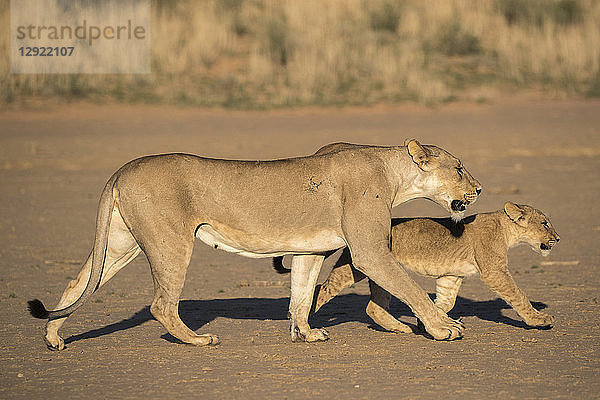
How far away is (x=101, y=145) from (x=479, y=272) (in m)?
16.1

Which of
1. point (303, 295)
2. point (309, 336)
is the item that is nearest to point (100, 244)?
point (303, 295)

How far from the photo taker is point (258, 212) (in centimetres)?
830

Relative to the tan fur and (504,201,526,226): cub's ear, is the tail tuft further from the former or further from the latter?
(504,201,526,226): cub's ear

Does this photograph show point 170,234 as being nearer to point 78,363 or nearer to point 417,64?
point 78,363

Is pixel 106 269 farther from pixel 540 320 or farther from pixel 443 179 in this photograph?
pixel 540 320

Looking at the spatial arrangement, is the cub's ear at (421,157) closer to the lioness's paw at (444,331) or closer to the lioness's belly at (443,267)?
the lioness's belly at (443,267)

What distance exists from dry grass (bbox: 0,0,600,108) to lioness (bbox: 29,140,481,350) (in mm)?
19757

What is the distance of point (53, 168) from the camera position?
21.5 meters

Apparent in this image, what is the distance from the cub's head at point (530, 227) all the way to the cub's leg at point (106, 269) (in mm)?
3289

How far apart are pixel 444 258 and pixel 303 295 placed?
4.13 feet

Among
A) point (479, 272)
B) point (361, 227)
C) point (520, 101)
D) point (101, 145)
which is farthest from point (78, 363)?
point (520, 101)

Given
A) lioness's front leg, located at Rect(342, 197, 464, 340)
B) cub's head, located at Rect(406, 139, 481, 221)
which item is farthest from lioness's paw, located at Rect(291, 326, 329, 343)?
cub's head, located at Rect(406, 139, 481, 221)

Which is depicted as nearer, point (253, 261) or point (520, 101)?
point (253, 261)

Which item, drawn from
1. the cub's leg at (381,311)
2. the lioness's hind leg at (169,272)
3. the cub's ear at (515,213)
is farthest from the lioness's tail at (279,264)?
the cub's ear at (515,213)
